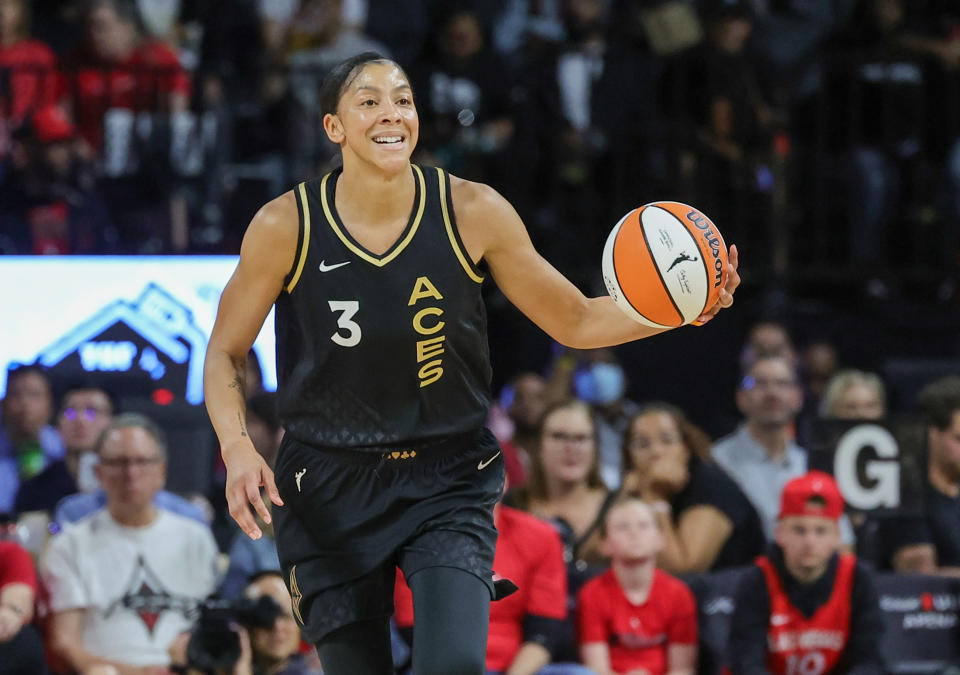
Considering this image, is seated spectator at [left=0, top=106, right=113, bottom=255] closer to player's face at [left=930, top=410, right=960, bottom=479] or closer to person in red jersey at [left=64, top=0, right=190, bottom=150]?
person in red jersey at [left=64, top=0, right=190, bottom=150]

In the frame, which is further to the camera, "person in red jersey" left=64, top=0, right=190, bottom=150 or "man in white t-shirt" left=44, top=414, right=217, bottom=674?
"person in red jersey" left=64, top=0, right=190, bottom=150

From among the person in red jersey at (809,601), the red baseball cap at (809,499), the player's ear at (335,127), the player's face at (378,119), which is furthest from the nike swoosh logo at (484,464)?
the red baseball cap at (809,499)

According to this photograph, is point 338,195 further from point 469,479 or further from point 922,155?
point 922,155

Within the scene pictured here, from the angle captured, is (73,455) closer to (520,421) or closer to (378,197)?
(520,421)

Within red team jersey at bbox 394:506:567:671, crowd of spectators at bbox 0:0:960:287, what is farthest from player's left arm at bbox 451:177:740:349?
crowd of spectators at bbox 0:0:960:287

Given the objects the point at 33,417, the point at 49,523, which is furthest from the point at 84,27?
the point at 49,523

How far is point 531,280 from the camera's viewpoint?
425 cm

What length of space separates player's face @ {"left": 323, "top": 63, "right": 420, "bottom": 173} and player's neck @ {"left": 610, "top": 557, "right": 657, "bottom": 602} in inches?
126

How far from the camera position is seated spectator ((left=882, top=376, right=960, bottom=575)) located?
24.8 ft

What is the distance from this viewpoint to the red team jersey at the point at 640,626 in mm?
6801

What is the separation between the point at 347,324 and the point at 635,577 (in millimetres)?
3221

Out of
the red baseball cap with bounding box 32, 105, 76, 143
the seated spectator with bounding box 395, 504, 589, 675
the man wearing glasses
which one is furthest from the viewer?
the red baseball cap with bounding box 32, 105, 76, 143

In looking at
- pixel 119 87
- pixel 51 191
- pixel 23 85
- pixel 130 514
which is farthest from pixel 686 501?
pixel 23 85

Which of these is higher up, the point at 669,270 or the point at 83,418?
the point at 669,270
